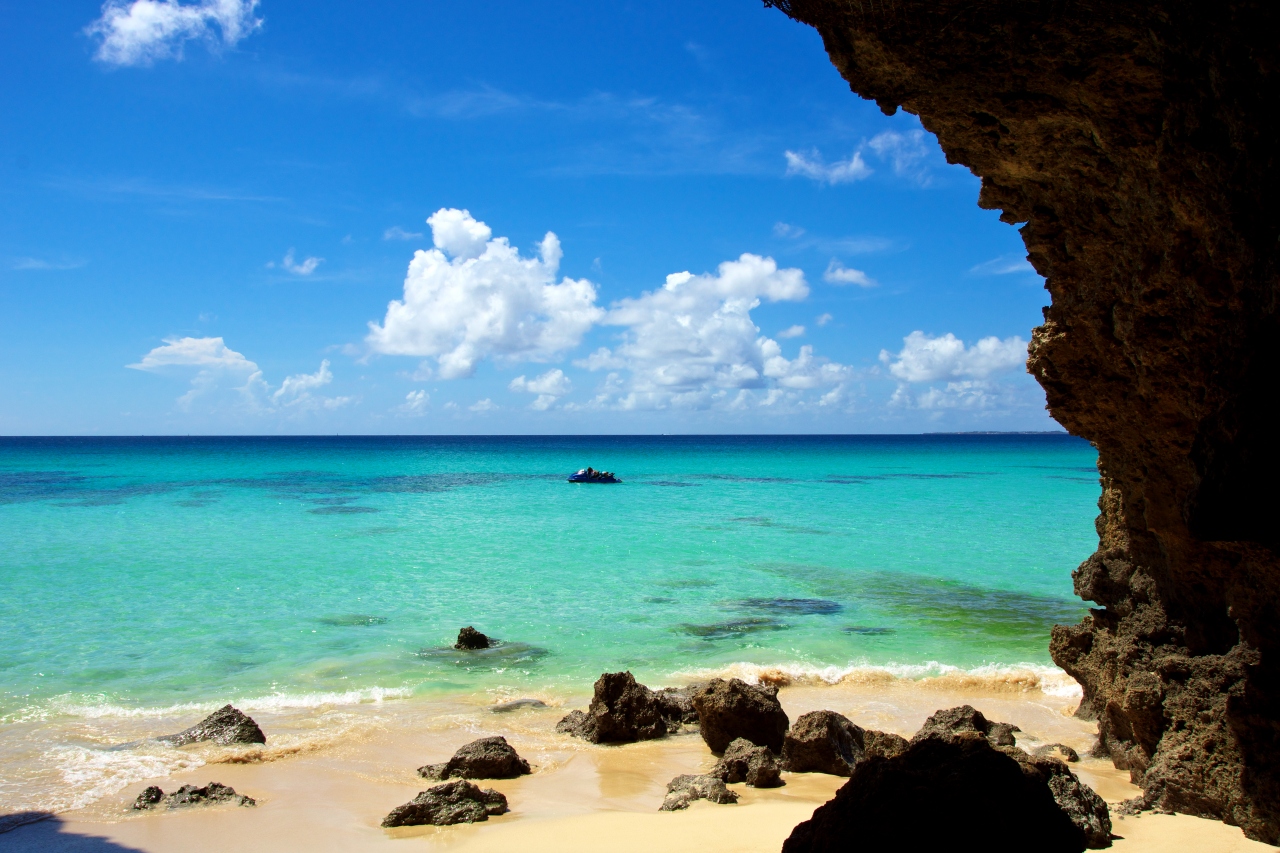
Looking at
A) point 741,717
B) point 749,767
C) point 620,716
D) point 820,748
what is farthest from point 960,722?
point 620,716

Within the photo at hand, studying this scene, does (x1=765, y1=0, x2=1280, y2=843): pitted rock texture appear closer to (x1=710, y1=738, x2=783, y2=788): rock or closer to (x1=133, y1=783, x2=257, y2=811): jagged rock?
(x1=710, y1=738, x2=783, y2=788): rock

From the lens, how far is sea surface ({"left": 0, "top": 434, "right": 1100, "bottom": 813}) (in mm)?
10117

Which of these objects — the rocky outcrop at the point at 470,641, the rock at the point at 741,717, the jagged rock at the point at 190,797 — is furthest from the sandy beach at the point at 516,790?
the rocky outcrop at the point at 470,641

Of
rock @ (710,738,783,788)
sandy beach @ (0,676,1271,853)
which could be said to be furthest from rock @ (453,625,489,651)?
rock @ (710,738,783,788)

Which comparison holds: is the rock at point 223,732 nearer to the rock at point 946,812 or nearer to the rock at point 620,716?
the rock at point 620,716

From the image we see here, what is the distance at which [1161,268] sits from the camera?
12.8 ft

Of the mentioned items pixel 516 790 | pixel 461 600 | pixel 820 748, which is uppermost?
pixel 820 748

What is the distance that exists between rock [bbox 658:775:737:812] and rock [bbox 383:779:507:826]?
1.31 meters

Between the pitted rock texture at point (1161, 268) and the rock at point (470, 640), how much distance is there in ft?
28.1

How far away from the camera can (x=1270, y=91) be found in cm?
310

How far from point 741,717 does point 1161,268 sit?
5.21 meters

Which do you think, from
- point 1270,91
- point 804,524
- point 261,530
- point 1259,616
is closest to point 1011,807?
point 1259,616

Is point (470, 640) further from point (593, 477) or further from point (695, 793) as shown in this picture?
point (593, 477)

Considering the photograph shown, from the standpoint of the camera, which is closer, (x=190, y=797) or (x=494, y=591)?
(x=190, y=797)
